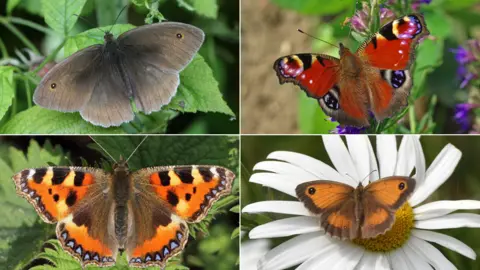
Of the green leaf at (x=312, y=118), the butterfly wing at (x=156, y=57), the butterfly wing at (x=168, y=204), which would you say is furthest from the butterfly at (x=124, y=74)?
the green leaf at (x=312, y=118)

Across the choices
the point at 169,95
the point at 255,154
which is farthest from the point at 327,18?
the point at 169,95

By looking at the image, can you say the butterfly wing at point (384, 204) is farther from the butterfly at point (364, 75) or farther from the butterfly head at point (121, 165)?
the butterfly head at point (121, 165)

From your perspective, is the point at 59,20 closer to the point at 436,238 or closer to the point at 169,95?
the point at 169,95

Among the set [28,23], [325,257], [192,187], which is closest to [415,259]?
[325,257]

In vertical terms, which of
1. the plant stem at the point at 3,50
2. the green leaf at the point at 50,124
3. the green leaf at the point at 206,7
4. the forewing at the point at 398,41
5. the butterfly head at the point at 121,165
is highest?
the forewing at the point at 398,41

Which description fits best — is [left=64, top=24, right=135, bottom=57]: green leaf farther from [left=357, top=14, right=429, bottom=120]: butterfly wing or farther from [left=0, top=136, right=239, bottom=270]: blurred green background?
[left=357, top=14, right=429, bottom=120]: butterfly wing

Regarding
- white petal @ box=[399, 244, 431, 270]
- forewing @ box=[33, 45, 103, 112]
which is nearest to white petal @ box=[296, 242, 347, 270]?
white petal @ box=[399, 244, 431, 270]
